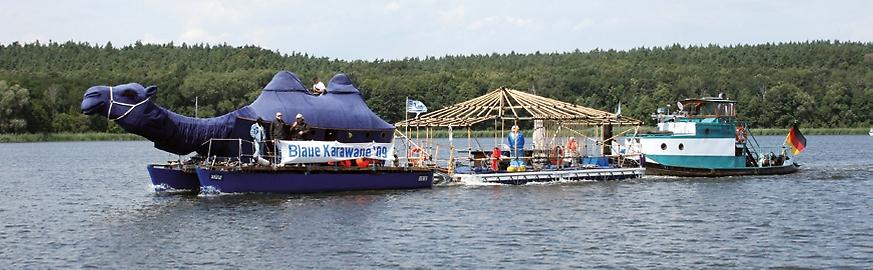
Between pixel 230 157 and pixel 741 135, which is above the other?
pixel 741 135

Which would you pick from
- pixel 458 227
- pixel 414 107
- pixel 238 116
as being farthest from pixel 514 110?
pixel 458 227

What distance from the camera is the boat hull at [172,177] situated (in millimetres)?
44844

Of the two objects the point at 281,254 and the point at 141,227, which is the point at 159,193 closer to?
the point at 141,227

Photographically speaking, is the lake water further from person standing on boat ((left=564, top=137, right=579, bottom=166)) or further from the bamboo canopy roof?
the bamboo canopy roof

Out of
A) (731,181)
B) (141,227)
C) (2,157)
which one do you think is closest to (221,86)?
(2,157)

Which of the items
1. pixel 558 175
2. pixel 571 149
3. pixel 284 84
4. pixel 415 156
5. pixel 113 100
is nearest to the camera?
pixel 113 100

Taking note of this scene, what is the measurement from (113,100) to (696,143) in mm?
28260

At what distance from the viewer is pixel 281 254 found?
3012 cm

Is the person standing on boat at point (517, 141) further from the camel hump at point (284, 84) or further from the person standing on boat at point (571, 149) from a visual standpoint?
the camel hump at point (284, 84)

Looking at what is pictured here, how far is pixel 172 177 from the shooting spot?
45031 millimetres

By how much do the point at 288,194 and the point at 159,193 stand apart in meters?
5.78

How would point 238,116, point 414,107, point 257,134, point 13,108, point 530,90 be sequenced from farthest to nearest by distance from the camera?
point 530,90
point 13,108
point 414,107
point 238,116
point 257,134

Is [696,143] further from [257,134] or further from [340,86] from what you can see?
[257,134]

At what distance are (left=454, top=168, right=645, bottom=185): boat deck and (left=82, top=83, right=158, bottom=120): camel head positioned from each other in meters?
14.7
